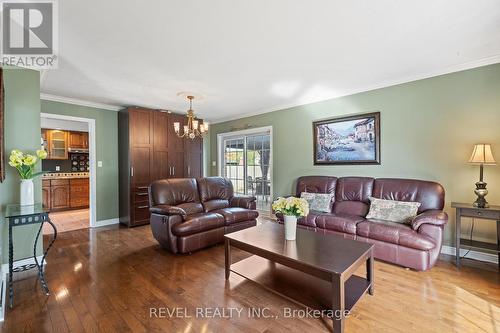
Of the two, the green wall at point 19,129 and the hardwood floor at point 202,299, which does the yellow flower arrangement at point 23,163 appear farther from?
the hardwood floor at point 202,299

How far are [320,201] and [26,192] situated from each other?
3.78 metres

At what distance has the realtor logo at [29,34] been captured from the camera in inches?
72.3

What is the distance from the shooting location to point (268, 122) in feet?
17.0

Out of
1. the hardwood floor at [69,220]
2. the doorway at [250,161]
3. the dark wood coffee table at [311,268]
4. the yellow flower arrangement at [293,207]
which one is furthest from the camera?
the doorway at [250,161]

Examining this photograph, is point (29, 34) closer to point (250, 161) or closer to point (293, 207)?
point (293, 207)

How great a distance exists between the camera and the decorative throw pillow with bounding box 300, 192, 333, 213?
12.3ft

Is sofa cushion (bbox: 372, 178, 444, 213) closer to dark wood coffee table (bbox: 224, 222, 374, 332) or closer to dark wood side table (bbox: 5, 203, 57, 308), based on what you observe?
dark wood coffee table (bbox: 224, 222, 374, 332)

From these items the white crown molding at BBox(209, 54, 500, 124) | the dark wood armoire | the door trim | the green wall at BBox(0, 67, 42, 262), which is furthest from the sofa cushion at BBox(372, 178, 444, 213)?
the door trim

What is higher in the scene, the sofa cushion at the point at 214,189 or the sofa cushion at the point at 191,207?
the sofa cushion at the point at 214,189

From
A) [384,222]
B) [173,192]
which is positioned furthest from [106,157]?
[384,222]

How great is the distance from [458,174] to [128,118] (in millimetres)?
5432

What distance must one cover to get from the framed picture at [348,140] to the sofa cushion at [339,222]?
1.09m

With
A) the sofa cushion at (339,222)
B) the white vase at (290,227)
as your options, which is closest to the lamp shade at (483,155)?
the sofa cushion at (339,222)

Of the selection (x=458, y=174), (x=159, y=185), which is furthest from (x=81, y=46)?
(x=458, y=174)
